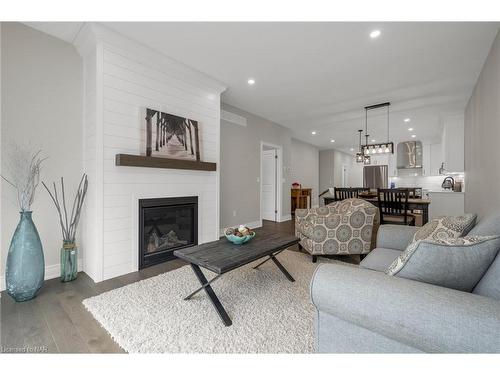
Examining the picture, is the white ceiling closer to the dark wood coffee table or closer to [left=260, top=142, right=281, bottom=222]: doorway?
[left=260, top=142, right=281, bottom=222]: doorway

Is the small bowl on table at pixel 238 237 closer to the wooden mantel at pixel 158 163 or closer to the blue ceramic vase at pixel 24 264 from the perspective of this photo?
the wooden mantel at pixel 158 163

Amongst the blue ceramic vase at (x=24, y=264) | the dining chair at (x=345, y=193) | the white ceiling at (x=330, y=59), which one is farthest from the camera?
the dining chair at (x=345, y=193)

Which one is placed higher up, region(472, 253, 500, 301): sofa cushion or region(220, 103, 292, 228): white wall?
region(220, 103, 292, 228): white wall

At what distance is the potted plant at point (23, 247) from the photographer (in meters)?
1.95

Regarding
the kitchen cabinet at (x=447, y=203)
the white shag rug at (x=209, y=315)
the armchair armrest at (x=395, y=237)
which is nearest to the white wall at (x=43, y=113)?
the white shag rug at (x=209, y=315)

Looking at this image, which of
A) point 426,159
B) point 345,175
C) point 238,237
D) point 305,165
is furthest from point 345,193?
point 345,175

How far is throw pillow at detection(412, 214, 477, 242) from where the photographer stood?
1.53 m

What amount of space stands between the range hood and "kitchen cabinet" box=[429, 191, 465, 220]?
3.64 metres

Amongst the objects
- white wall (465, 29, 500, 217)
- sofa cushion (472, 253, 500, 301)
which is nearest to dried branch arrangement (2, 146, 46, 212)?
sofa cushion (472, 253, 500, 301)

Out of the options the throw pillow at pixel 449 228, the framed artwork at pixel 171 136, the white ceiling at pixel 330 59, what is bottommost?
the throw pillow at pixel 449 228

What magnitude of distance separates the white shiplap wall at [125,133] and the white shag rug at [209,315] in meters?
0.55

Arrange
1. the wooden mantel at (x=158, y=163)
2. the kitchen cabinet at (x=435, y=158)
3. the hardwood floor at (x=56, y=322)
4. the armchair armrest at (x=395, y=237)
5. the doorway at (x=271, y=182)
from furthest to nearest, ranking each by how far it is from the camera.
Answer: the kitchen cabinet at (x=435, y=158) < the doorway at (x=271, y=182) < the wooden mantel at (x=158, y=163) < the armchair armrest at (x=395, y=237) < the hardwood floor at (x=56, y=322)

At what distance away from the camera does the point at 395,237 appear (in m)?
2.12

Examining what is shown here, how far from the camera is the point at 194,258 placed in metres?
1.81
